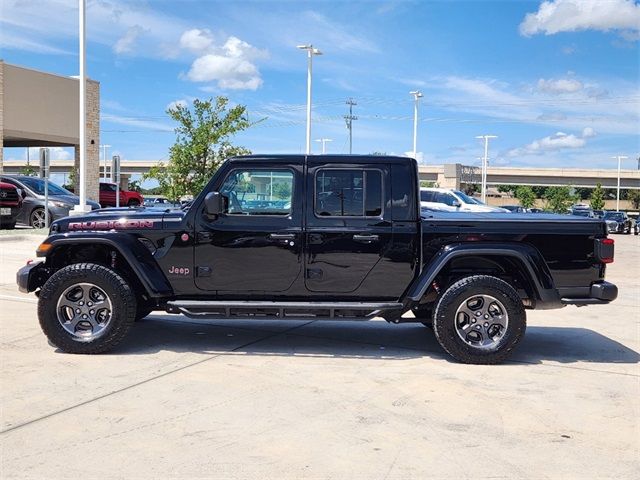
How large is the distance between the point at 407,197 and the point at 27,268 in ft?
12.1

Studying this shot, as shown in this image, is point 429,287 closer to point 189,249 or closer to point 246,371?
point 246,371

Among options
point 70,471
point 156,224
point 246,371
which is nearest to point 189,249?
point 156,224

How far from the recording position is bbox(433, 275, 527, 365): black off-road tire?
574 centimetres

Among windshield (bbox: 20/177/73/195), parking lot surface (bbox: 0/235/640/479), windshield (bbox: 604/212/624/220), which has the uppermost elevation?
windshield (bbox: 20/177/73/195)

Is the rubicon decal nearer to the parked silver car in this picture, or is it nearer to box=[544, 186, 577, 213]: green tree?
the parked silver car

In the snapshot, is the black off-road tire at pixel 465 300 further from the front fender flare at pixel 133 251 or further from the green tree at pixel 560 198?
the green tree at pixel 560 198

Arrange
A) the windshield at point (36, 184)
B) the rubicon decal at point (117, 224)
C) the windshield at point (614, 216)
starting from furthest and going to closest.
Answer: the windshield at point (614, 216) → the windshield at point (36, 184) → the rubicon decal at point (117, 224)

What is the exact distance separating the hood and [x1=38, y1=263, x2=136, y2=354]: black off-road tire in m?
0.38

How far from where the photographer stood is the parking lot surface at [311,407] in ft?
12.0

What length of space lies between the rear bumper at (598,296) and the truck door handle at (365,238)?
72.1 inches

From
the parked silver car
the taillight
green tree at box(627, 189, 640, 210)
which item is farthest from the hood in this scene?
green tree at box(627, 189, 640, 210)

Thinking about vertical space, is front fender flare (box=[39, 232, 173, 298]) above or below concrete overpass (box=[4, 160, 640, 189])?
below

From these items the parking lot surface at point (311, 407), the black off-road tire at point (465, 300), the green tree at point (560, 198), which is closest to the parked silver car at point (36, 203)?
the parking lot surface at point (311, 407)

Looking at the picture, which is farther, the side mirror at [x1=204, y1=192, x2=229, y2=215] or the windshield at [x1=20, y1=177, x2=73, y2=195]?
the windshield at [x1=20, y1=177, x2=73, y2=195]
